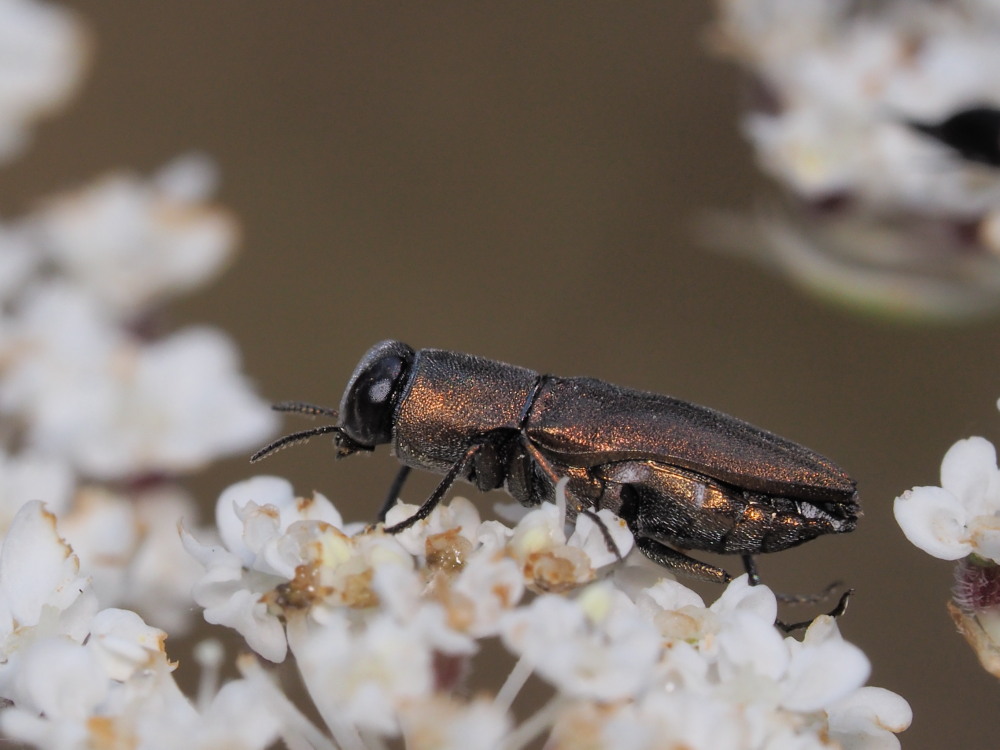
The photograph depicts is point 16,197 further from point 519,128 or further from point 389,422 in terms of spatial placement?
point 389,422

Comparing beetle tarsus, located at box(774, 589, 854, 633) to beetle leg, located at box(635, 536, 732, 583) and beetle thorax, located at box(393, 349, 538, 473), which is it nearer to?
beetle leg, located at box(635, 536, 732, 583)

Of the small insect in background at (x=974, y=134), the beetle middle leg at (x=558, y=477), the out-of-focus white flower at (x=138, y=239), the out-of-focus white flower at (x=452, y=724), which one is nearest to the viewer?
the out-of-focus white flower at (x=452, y=724)

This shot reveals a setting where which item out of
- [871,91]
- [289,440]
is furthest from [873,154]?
[289,440]

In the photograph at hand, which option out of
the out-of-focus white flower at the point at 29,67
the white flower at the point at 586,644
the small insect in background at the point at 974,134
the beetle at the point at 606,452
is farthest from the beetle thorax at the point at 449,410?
the out-of-focus white flower at the point at 29,67

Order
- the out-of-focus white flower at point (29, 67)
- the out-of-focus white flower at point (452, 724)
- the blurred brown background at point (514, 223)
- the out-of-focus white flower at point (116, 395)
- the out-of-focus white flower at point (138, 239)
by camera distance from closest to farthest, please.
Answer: the out-of-focus white flower at point (452, 724) < the out-of-focus white flower at point (116, 395) < the out-of-focus white flower at point (138, 239) < the out-of-focus white flower at point (29, 67) < the blurred brown background at point (514, 223)

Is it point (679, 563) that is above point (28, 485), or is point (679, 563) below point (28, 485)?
above

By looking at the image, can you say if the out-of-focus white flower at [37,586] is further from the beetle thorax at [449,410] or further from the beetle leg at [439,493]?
the beetle thorax at [449,410]

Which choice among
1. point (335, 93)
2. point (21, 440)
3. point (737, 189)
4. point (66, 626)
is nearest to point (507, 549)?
point (66, 626)

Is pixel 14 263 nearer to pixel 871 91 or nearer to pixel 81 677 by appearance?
pixel 81 677
